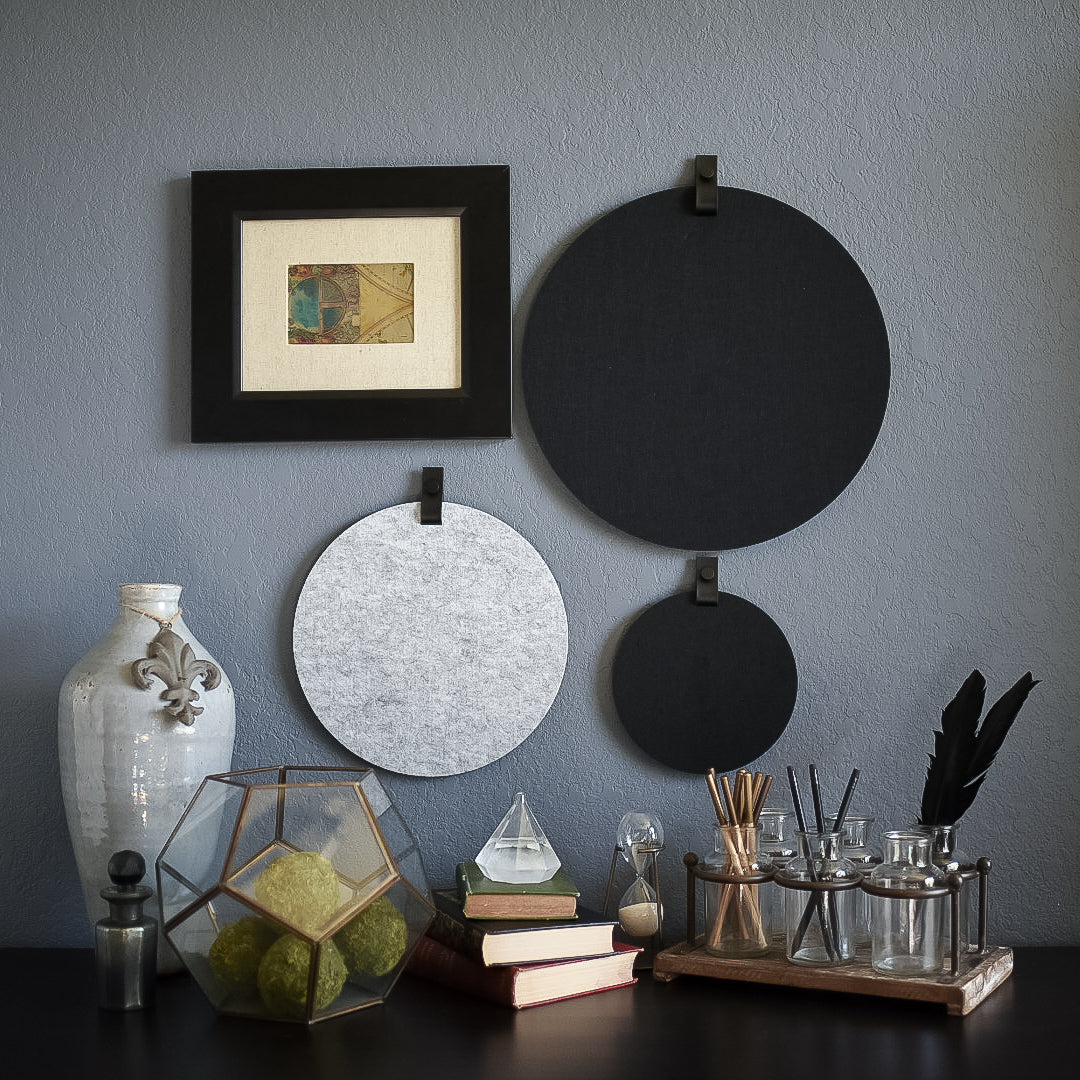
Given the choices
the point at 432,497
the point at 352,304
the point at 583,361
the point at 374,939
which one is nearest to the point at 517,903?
the point at 374,939

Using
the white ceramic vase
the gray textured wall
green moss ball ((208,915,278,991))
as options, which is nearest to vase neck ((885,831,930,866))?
the gray textured wall

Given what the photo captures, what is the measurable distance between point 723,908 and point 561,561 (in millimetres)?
484

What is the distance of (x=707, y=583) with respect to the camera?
1492 mm

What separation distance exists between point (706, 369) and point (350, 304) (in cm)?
48

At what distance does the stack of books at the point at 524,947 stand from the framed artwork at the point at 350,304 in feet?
1.95

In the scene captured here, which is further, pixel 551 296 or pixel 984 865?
pixel 551 296

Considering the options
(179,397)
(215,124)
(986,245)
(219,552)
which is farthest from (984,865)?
(215,124)

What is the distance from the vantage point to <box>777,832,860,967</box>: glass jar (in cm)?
123

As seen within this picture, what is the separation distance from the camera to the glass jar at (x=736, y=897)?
1271mm

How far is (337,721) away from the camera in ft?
4.86

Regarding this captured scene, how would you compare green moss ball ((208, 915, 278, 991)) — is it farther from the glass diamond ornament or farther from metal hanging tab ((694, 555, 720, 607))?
metal hanging tab ((694, 555, 720, 607))

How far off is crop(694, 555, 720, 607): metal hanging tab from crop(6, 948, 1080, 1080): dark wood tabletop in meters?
0.47

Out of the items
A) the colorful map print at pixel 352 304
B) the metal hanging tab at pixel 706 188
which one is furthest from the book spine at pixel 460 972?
the metal hanging tab at pixel 706 188

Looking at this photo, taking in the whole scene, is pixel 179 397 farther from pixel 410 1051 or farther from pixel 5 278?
pixel 410 1051
